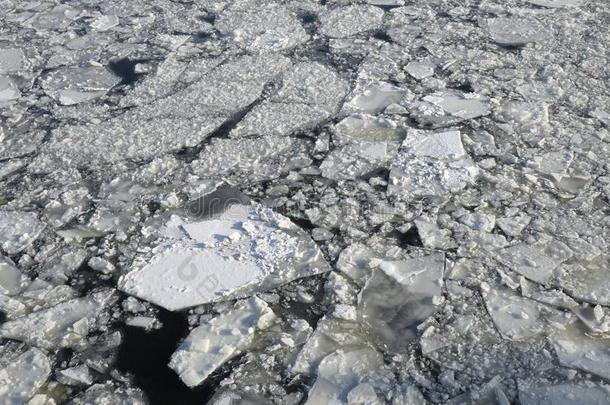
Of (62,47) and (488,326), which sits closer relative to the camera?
(488,326)

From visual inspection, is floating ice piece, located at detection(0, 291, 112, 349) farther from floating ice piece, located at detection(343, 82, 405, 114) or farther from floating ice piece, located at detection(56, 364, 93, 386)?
floating ice piece, located at detection(343, 82, 405, 114)

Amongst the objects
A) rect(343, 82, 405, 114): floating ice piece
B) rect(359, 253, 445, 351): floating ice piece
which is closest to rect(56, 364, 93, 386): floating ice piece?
rect(359, 253, 445, 351): floating ice piece

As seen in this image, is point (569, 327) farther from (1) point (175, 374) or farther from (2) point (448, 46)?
(2) point (448, 46)

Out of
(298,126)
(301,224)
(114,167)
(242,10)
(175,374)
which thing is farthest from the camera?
(242,10)

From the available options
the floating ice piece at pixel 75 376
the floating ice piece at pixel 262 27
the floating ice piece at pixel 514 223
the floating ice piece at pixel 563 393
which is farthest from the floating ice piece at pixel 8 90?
the floating ice piece at pixel 563 393

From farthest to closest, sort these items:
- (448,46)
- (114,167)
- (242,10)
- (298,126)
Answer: (242,10)
(448,46)
(298,126)
(114,167)

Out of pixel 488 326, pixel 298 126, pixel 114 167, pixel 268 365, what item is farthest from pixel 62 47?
pixel 488 326

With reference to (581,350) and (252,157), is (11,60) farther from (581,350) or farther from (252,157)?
(581,350)

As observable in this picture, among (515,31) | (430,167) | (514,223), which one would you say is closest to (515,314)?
(514,223)
